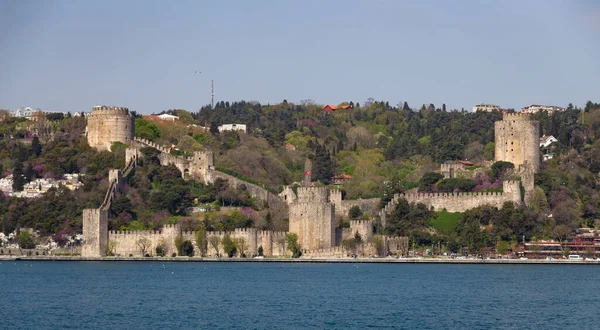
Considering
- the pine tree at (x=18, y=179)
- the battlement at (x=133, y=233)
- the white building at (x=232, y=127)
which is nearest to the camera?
the battlement at (x=133, y=233)

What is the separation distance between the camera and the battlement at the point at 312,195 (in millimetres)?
74250

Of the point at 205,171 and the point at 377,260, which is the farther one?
the point at 205,171

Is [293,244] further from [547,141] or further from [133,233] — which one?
[547,141]

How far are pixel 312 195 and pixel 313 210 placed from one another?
81cm

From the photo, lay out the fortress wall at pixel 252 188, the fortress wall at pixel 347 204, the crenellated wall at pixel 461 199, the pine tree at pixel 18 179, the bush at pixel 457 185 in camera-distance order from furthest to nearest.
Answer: the pine tree at pixel 18 179, the fortress wall at pixel 252 188, the bush at pixel 457 185, the fortress wall at pixel 347 204, the crenellated wall at pixel 461 199

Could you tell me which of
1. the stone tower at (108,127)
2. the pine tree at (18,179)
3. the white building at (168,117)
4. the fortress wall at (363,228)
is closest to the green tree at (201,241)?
the fortress wall at (363,228)

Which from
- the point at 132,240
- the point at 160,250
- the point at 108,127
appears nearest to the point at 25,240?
the point at 132,240

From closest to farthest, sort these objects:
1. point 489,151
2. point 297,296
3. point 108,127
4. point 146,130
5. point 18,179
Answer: point 297,296 → point 18,179 → point 108,127 → point 146,130 → point 489,151

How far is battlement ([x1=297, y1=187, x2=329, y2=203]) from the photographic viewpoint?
74.2 metres

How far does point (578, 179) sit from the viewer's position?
82.1 metres

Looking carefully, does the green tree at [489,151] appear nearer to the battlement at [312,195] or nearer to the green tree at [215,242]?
the battlement at [312,195]

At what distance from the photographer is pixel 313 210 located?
74062 millimetres

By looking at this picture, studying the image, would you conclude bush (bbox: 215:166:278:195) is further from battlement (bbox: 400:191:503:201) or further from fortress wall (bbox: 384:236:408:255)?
fortress wall (bbox: 384:236:408:255)

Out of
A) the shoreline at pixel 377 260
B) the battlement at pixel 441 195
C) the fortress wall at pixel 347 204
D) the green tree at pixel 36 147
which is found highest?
the green tree at pixel 36 147
